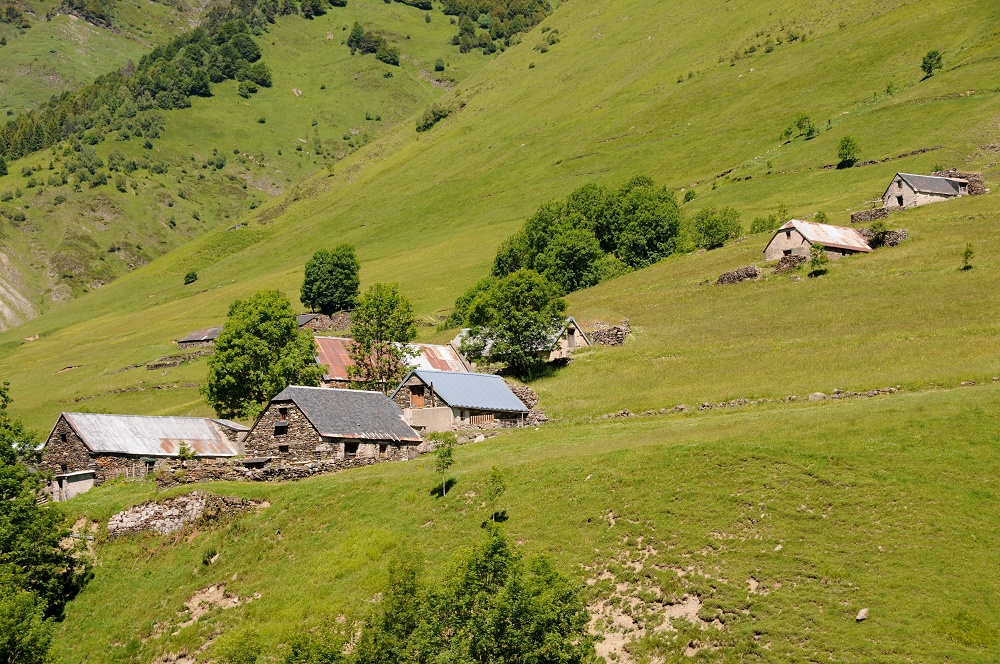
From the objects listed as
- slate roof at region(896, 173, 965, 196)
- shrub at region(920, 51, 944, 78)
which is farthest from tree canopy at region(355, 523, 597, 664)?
shrub at region(920, 51, 944, 78)

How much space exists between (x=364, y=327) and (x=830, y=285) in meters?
42.6

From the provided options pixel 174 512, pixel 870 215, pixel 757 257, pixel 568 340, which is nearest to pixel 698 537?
pixel 174 512

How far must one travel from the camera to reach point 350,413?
6322 centimetres

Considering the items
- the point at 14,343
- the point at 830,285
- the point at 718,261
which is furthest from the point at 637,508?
the point at 14,343

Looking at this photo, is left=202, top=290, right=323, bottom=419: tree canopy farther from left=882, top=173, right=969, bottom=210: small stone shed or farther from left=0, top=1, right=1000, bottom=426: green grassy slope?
left=882, top=173, right=969, bottom=210: small stone shed

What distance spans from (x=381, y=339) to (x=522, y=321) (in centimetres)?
1323

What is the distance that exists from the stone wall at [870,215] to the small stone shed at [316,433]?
69384 millimetres

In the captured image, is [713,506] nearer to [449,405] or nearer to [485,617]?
[485,617]

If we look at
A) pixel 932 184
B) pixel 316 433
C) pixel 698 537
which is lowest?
pixel 932 184

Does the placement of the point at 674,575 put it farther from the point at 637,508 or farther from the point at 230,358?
the point at 230,358

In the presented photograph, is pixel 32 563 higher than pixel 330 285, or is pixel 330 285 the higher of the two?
pixel 32 563

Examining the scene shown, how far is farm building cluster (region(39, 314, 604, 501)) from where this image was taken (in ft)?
197

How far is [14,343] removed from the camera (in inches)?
7530

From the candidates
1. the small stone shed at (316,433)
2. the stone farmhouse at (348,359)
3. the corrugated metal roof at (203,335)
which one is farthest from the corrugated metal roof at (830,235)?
the corrugated metal roof at (203,335)
